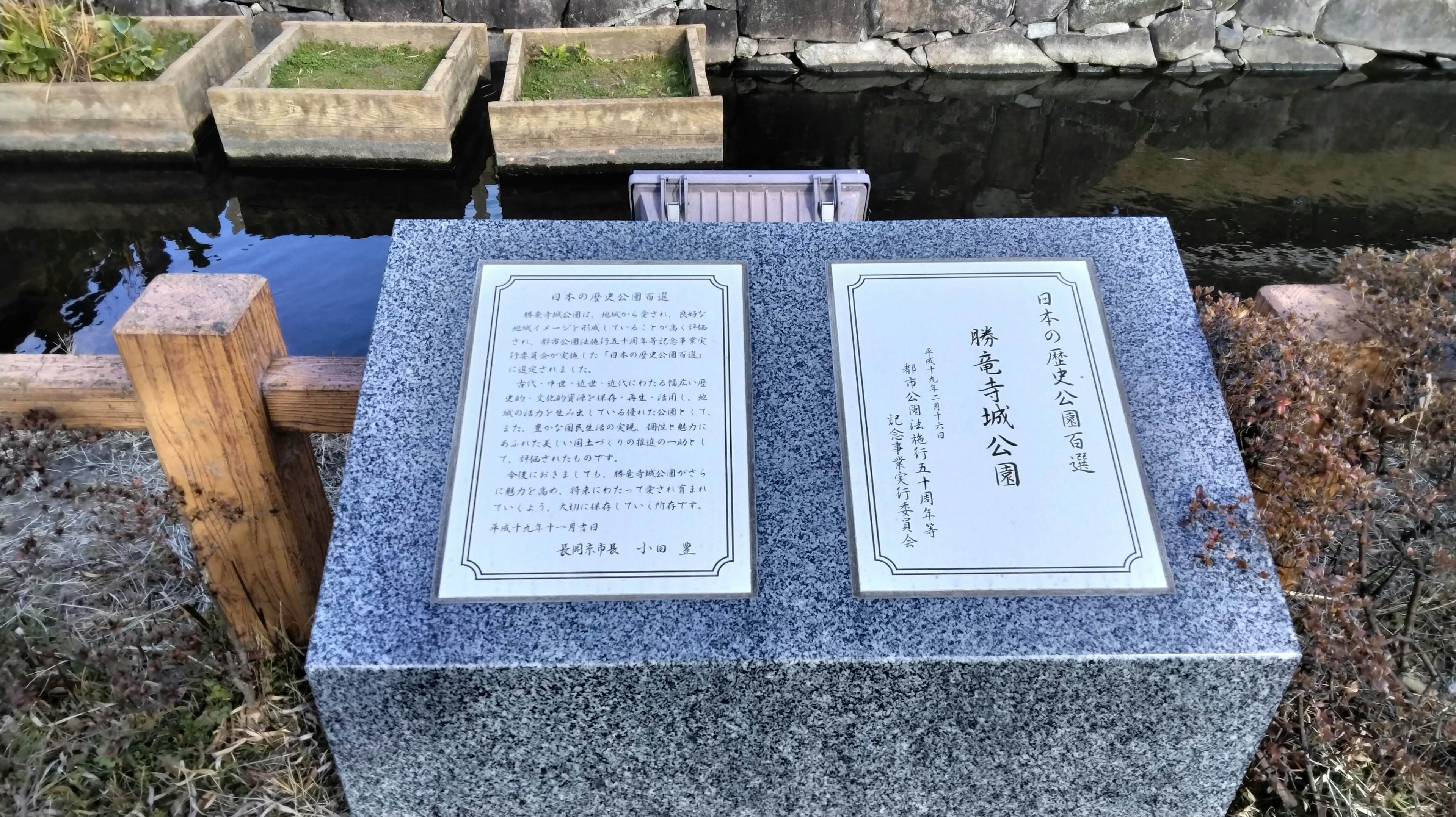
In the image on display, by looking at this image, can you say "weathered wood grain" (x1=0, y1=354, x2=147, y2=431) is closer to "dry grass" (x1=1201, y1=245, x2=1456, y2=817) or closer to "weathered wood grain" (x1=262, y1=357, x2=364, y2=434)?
"weathered wood grain" (x1=262, y1=357, x2=364, y2=434)

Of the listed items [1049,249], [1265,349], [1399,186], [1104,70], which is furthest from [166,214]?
[1399,186]

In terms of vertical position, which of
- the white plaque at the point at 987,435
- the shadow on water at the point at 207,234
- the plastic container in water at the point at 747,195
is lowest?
the shadow on water at the point at 207,234

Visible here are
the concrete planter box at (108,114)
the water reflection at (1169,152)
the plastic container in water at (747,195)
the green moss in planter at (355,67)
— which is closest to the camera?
the plastic container in water at (747,195)

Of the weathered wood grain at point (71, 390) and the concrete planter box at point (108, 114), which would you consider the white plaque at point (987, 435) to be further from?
the concrete planter box at point (108, 114)

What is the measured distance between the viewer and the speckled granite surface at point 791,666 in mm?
1642

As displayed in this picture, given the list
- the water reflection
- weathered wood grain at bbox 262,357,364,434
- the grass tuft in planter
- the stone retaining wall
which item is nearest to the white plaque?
weathered wood grain at bbox 262,357,364,434

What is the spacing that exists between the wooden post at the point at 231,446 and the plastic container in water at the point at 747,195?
1.80 meters

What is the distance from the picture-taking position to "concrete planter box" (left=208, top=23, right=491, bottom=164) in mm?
6086

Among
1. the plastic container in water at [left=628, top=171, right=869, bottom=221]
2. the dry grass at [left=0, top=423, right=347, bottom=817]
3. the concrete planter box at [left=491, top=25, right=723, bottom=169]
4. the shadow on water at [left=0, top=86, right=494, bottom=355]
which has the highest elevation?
the plastic container in water at [left=628, top=171, right=869, bottom=221]

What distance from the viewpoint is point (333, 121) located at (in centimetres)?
620

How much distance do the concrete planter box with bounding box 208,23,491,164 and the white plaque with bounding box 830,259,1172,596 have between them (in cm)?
513

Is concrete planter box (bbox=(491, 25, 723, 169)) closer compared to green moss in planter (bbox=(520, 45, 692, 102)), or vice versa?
concrete planter box (bbox=(491, 25, 723, 169))

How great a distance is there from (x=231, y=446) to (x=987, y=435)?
5.37ft

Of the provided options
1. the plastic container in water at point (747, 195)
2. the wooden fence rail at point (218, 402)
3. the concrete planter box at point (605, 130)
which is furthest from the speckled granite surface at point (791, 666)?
the concrete planter box at point (605, 130)
